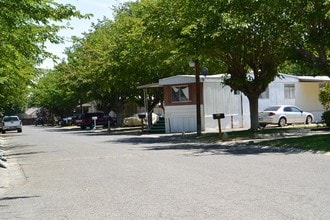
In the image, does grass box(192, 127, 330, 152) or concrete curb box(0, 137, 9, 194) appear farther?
grass box(192, 127, 330, 152)

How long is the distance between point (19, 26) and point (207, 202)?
9.26 m

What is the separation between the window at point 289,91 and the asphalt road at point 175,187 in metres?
21.1

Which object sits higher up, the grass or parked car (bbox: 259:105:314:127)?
parked car (bbox: 259:105:314:127)

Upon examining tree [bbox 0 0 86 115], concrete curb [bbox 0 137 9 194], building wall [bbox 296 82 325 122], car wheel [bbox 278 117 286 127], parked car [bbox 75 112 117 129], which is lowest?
concrete curb [bbox 0 137 9 194]

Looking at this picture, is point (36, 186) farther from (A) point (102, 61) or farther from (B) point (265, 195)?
(A) point (102, 61)

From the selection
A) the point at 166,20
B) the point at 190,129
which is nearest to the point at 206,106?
the point at 190,129

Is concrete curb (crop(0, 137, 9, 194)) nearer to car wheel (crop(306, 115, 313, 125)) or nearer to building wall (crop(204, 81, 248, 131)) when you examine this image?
building wall (crop(204, 81, 248, 131))

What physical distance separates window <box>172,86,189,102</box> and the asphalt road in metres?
17.0

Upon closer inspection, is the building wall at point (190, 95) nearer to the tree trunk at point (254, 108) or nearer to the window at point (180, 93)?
the window at point (180, 93)

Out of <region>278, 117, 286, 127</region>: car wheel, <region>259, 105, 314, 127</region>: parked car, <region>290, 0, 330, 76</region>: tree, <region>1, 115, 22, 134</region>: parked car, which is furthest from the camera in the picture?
<region>1, 115, 22, 134</region>: parked car

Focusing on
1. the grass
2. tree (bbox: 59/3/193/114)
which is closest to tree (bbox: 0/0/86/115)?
the grass

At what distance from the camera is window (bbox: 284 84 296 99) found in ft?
128

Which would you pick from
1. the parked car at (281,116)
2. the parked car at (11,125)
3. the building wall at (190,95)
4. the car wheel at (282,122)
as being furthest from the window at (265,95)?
the parked car at (11,125)

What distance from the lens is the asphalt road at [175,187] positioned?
27.6 ft
